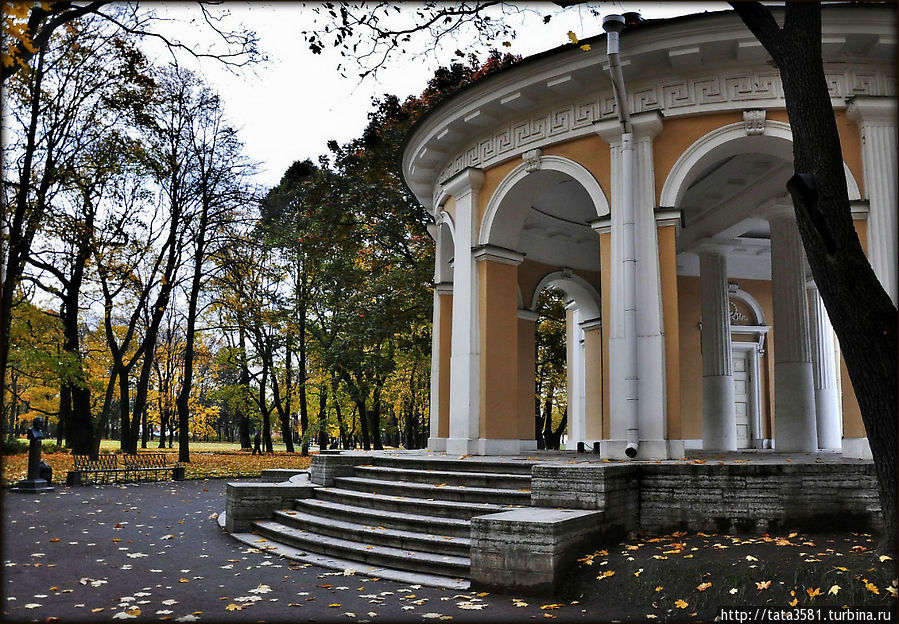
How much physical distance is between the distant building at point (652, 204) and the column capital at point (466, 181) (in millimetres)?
55

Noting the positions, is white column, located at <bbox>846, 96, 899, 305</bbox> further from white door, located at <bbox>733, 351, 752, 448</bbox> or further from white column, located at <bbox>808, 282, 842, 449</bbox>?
white door, located at <bbox>733, 351, 752, 448</bbox>

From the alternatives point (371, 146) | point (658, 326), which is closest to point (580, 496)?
point (658, 326)

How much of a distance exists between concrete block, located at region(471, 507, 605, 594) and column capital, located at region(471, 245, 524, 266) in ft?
20.3

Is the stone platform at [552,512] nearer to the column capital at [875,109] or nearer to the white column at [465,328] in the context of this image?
the white column at [465,328]

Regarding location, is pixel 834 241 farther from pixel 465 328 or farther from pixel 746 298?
pixel 746 298

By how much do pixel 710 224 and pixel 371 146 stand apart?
377 inches

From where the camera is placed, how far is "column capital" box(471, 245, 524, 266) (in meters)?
12.1

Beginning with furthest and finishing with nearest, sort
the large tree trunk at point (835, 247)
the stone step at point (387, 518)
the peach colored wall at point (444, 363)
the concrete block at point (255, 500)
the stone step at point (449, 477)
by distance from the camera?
1. the peach colored wall at point (444, 363)
2. the concrete block at point (255, 500)
3. the stone step at point (449, 477)
4. the stone step at point (387, 518)
5. the large tree trunk at point (835, 247)

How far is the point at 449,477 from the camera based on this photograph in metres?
9.16

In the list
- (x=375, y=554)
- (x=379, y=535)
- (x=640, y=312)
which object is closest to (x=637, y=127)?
(x=640, y=312)

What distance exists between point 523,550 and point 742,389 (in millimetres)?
14540

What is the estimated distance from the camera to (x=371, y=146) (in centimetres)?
1962

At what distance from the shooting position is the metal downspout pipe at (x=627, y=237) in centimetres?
953

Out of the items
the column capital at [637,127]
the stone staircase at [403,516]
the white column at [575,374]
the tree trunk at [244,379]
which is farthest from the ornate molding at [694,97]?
the tree trunk at [244,379]
